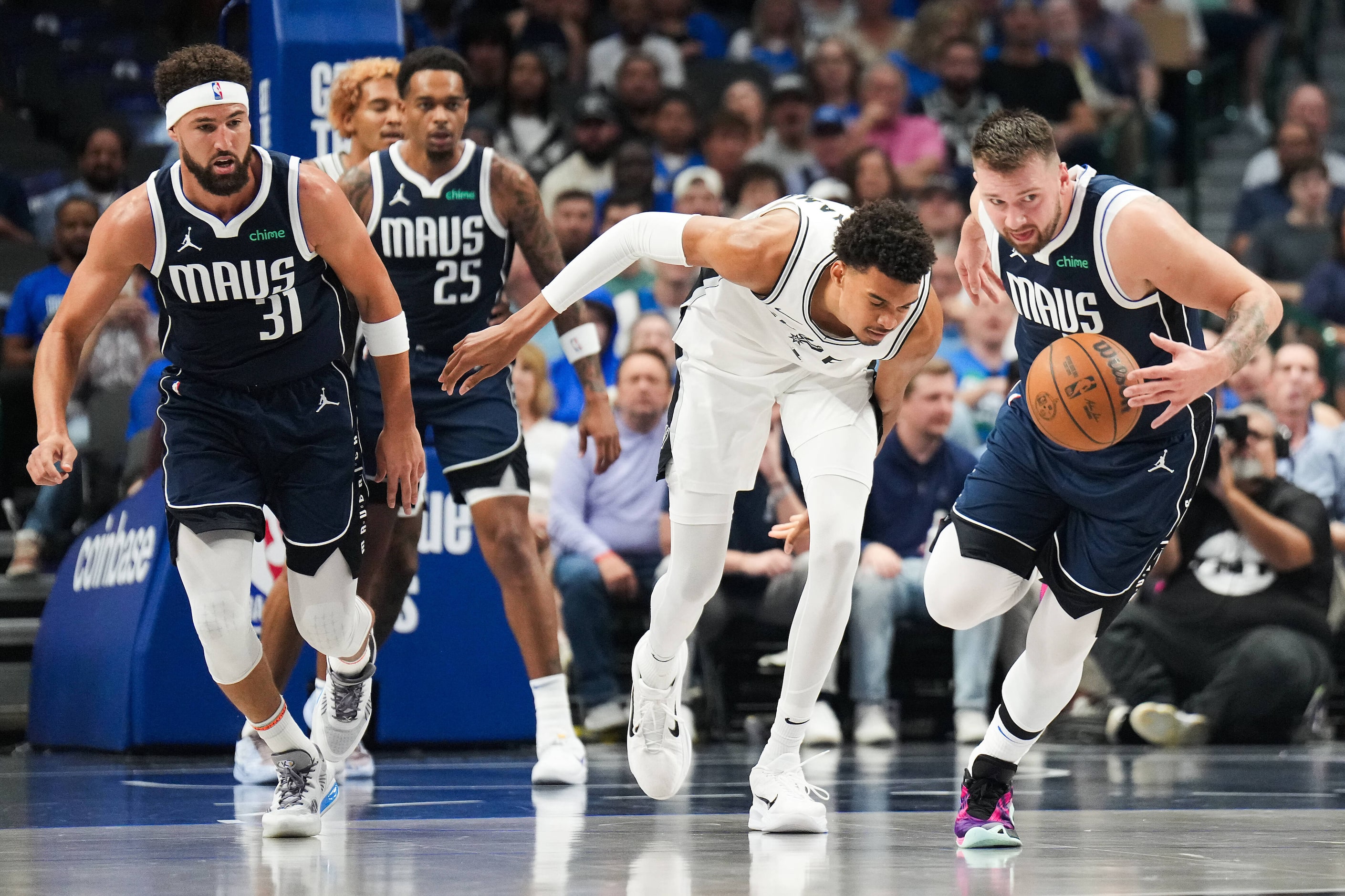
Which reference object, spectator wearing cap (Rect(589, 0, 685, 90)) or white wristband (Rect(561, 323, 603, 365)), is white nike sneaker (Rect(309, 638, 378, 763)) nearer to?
white wristband (Rect(561, 323, 603, 365))

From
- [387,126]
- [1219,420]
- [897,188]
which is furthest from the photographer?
[897,188]

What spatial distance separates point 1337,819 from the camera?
529 cm

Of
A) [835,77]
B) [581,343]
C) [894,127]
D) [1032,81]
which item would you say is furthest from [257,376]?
[1032,81]

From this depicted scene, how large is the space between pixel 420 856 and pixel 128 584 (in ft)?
12.1

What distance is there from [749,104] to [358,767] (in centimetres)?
691

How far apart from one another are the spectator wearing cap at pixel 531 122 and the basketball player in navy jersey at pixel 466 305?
17.2 ft

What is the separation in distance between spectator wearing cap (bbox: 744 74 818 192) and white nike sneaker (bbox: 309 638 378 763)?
6.85m

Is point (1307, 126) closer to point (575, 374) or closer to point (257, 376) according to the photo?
point (575, 374)

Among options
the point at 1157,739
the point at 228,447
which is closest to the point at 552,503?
the point at 1157,739

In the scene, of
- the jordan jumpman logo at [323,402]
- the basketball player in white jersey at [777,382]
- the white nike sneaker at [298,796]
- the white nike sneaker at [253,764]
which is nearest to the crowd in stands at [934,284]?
the basketball player in white jersey at [777,382]

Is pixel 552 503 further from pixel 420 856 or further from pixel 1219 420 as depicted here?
pixel 420 856

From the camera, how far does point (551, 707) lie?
21.0 ft

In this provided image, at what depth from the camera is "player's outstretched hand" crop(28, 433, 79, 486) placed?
14.9 feet

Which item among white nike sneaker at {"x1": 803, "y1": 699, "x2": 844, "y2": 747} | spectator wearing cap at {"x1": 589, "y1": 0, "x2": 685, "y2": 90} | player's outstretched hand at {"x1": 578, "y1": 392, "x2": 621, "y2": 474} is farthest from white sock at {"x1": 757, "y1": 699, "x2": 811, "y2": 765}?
spectator wearing cap at {"x1": 589, "y1": 0, "x2": 685, "y2": 90}
